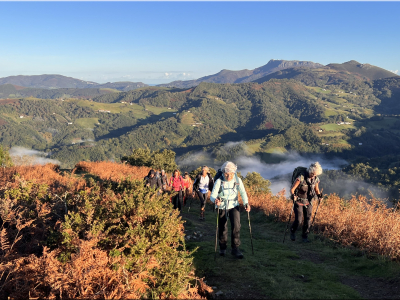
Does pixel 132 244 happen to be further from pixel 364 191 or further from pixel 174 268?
pixel 364 191

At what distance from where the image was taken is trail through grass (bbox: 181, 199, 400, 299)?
4574 mm

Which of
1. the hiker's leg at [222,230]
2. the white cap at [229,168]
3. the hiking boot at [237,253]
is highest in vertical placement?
the white cap at [229,168]

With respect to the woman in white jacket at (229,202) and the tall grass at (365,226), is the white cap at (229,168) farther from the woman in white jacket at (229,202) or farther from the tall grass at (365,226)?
the tall grass at (365,226)

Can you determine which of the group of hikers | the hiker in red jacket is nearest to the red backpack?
the hiker in red jacket

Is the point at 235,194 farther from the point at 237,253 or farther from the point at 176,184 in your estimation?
the point at 176,184

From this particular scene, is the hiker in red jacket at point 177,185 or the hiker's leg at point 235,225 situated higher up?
the hiker's leg at point 235,225

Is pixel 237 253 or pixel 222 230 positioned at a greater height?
pixel 222 230

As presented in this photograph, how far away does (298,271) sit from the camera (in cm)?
560

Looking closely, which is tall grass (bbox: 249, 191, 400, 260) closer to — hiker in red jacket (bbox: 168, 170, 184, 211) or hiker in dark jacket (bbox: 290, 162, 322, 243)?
hiker in dark jacket (bbox: 290, 162, 322, 243)

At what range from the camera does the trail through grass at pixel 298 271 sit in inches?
180

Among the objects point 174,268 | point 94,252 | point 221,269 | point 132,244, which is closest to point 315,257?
point 221,269

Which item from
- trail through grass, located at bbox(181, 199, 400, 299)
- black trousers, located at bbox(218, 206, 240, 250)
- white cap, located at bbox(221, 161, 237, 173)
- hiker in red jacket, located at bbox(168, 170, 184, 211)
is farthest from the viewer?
hiker in red jacket, located at bbox(168, 170, 184, 211)

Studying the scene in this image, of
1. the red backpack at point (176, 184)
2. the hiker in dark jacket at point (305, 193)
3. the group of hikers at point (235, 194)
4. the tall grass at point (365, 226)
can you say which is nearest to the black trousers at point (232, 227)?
the group of hikers at point (235, 194)

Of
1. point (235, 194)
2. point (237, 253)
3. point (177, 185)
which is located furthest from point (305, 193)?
point (177, 185)
